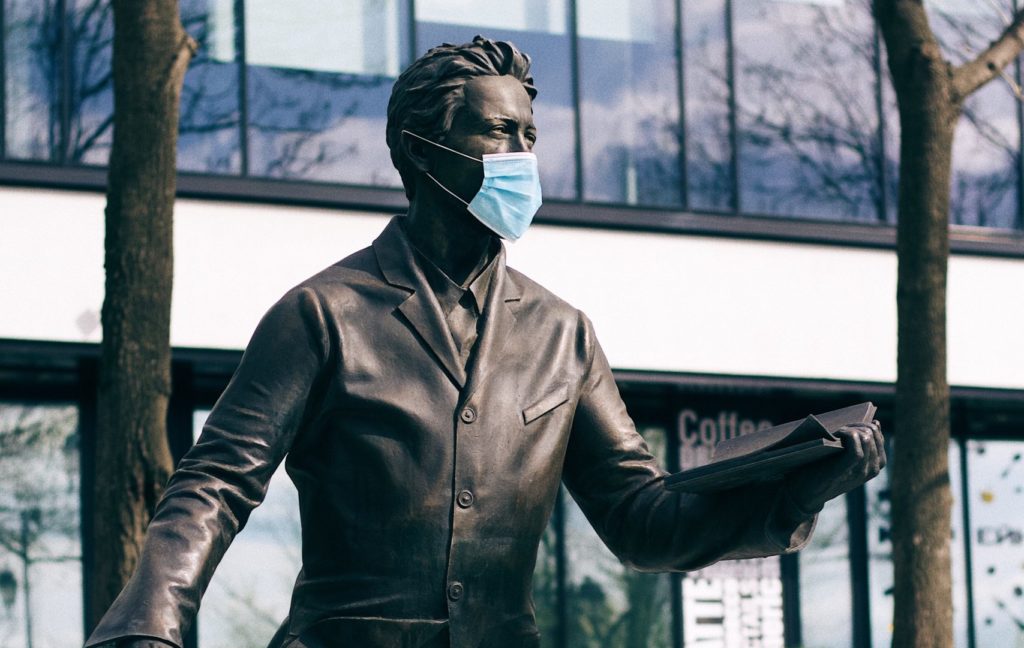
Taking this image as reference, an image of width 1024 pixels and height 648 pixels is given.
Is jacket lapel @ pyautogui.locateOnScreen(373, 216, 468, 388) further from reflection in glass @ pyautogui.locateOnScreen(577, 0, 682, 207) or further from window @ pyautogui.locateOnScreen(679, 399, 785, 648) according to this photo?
window @ pyautogui.locateOnScreen(679, 399, 785, 648)

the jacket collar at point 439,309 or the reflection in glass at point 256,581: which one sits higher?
the jacket collar at point 439,309

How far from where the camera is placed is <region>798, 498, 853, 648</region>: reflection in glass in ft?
63.4

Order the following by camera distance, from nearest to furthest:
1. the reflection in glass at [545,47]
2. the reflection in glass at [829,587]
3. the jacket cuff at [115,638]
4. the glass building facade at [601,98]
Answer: the jacket cuff at [115,638] < the glass building facade at [601,98] < the reflection in glass at [545,47] < the reflection in glass at [829,587]

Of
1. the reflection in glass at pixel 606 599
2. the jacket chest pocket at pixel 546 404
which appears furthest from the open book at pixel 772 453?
the reflection in glass at pixel 606 599

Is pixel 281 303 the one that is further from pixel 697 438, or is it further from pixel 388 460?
pixel 697 438

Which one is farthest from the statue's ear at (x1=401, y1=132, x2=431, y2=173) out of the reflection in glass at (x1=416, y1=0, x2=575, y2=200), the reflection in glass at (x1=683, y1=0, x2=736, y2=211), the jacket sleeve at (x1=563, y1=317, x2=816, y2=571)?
the reflection in glass at (x1=683, y1=0, x2=736, y2=211)

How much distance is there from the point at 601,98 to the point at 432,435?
15.2 metres

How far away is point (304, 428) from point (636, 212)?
1485 centimetres

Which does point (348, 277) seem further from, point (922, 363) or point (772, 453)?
point (922, 363)

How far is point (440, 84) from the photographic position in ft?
12.1

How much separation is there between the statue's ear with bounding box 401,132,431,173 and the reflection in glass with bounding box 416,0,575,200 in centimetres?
1428

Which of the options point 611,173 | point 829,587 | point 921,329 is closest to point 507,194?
point 921,329

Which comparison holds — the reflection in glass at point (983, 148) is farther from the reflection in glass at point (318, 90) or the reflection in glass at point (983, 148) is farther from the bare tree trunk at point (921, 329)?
the bare tree trunk at point (921, 329)

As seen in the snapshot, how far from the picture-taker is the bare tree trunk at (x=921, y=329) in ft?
37.7
